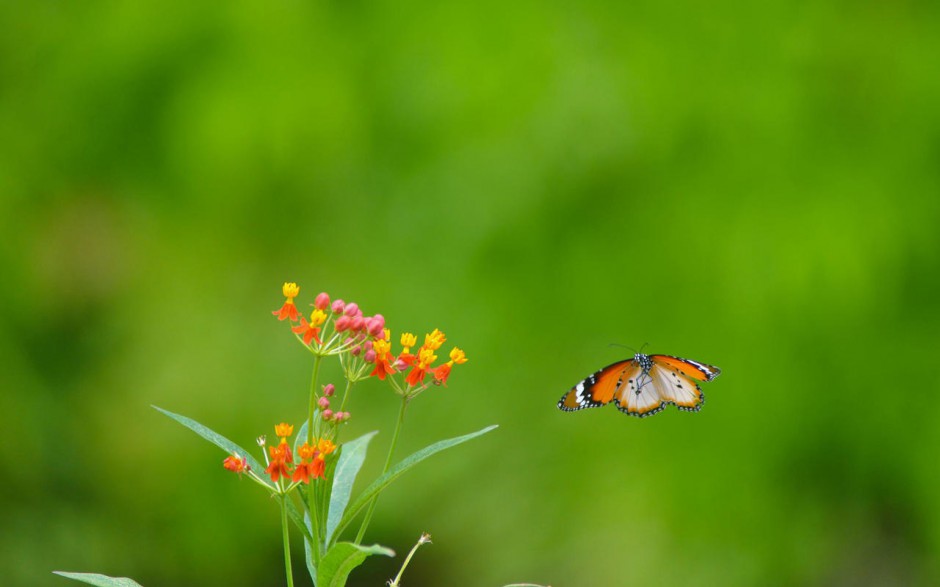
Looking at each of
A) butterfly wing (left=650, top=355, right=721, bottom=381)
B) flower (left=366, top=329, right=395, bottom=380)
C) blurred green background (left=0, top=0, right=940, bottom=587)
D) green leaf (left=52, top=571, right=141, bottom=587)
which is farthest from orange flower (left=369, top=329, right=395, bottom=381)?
blurred green background (left=0, top=0, right=940, bottom=587)

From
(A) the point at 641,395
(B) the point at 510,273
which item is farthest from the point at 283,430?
(B) the point at 510,273

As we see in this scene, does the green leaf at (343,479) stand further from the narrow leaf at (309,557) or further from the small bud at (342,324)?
the small bud at (342,324)

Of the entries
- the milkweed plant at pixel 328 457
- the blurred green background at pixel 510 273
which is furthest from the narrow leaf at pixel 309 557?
the blurred green background at pixel 510 273

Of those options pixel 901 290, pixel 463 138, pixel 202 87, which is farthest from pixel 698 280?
pixel 202 87

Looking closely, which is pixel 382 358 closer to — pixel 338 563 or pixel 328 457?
pixel 328 457

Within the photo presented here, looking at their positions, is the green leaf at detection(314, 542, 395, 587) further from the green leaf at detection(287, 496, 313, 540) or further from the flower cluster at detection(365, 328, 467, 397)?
the flower cluster at detection(365, 328, 467, 397)

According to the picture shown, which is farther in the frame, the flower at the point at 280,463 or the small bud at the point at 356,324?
the small bud at the point at 356,324

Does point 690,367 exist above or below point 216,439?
above

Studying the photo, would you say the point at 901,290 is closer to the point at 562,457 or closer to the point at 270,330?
the point at 562,457
